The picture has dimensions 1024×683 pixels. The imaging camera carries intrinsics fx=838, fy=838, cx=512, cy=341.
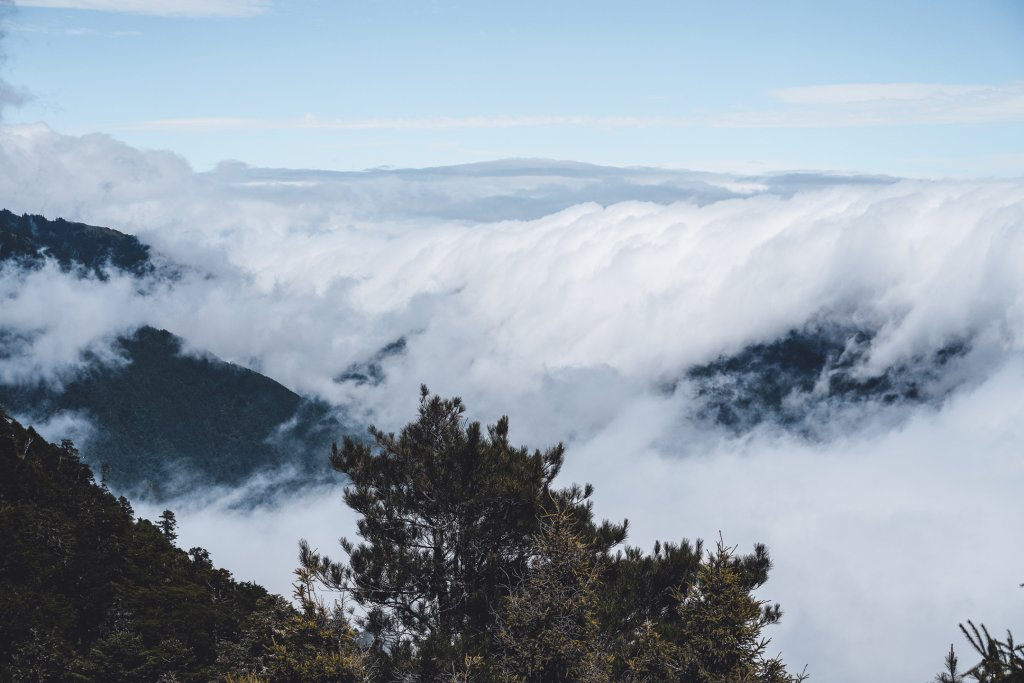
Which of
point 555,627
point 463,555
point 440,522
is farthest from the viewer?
point 440,522

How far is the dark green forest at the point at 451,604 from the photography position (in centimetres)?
1678

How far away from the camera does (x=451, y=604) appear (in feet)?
81.1

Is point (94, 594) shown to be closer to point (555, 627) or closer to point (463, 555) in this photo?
point (463, 555)

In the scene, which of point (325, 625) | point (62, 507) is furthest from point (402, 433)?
point (62, 507)

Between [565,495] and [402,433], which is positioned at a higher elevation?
[402,433]

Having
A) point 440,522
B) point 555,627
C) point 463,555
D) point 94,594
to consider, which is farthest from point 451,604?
point 94,594

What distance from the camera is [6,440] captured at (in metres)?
60.8

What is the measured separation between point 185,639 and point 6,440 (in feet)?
117

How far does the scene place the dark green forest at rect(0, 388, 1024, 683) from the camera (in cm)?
1678

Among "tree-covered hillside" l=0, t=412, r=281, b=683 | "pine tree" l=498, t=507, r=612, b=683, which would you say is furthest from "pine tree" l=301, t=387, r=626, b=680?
"pine tree" l=498, t=507, r=612, b=683

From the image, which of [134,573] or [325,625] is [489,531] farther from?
[134,573]

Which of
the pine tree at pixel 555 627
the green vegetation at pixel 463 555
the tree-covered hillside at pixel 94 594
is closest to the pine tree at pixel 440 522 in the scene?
the green vegetation at pixel 463 555

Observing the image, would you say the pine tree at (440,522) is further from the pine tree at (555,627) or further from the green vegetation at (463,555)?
the pine tree at (555,627)

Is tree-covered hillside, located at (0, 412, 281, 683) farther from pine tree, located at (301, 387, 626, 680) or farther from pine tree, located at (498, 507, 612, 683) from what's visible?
pine tree, located at (498, 507, 612, 683)
